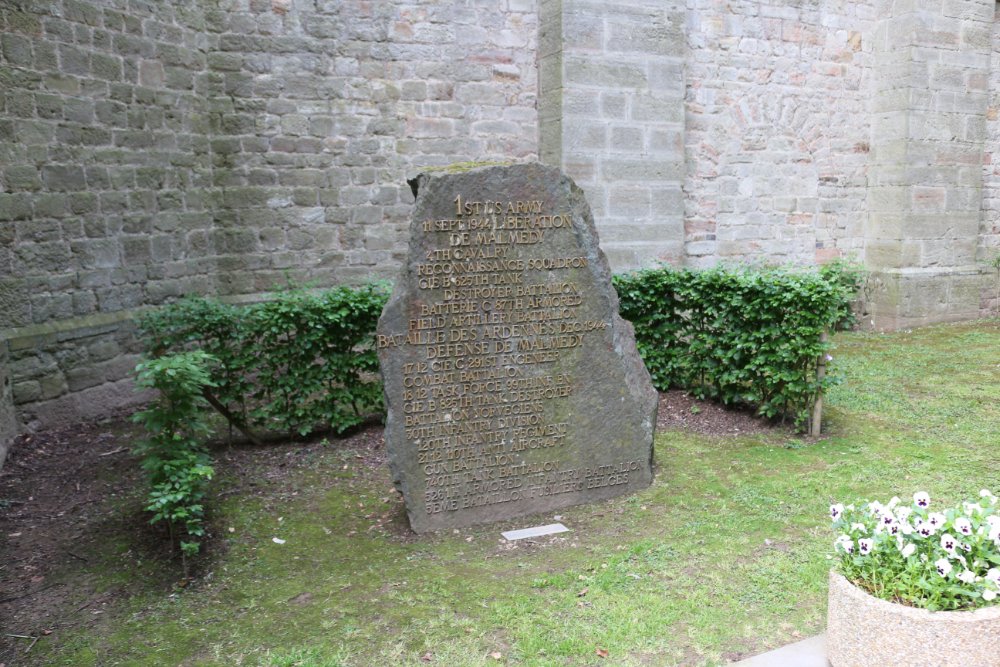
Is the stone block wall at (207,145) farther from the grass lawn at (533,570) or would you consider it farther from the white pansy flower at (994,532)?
the white pansy flower at (994,532)

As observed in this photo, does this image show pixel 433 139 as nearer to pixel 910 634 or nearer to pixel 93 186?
pixel 93 186

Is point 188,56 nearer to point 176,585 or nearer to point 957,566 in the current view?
point 176,585

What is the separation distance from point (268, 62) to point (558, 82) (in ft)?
10.4

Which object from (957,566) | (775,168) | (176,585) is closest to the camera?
(957,566)

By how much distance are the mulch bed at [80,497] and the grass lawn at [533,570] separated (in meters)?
0.10

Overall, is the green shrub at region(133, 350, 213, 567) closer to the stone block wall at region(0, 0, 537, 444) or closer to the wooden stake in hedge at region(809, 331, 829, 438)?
the stone block wall at region(0, 0, 537, 444)

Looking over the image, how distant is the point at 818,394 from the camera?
599 cm

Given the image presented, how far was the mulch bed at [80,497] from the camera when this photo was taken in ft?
12.2

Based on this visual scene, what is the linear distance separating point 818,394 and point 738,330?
83cm

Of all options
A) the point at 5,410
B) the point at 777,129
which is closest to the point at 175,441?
the point at 5,410

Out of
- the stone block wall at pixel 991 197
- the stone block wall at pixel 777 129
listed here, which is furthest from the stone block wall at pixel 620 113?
the stone block wall at pixel 991 197

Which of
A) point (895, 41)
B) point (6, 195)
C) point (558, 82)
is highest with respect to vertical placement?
point (895, 41)

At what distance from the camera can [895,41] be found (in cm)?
1088

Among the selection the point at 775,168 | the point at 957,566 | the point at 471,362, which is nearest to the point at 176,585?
the point at 471,362
